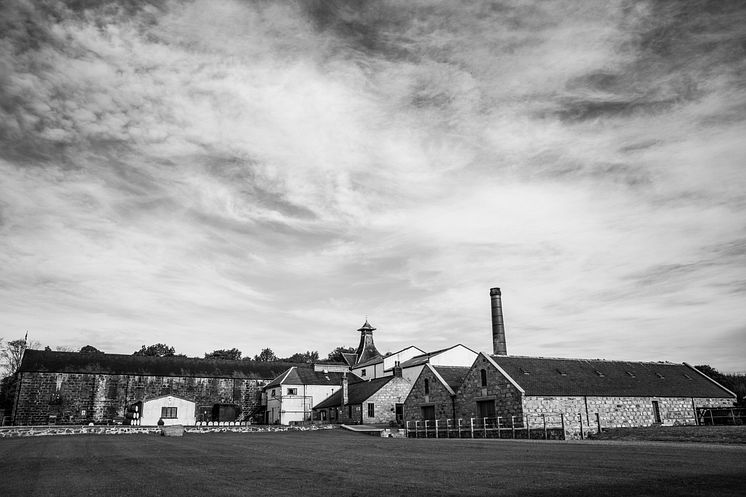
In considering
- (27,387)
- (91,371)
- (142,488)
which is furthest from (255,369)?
(142,488)

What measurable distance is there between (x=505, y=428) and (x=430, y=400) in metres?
9.66

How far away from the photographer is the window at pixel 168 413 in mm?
55969

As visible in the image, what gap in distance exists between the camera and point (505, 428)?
3234cm

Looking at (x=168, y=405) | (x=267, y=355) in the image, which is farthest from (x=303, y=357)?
(x=168, y=405)

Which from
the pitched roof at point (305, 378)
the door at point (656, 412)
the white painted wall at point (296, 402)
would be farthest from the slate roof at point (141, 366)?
the door at point (656, 412)

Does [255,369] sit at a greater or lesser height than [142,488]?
greater

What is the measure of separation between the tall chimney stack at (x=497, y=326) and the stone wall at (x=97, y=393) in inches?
1434

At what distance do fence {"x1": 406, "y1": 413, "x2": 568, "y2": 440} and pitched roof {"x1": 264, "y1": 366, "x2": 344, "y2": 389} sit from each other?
2725 cm

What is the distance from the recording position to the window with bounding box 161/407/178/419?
184 feet

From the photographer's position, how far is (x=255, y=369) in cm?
7325

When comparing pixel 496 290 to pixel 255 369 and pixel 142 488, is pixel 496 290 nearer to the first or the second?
pixel 255 369

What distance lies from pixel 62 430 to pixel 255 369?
111 ft

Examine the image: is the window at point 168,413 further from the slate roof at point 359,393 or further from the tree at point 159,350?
the tree at point 159,350

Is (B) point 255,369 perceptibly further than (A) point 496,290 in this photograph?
Yes
